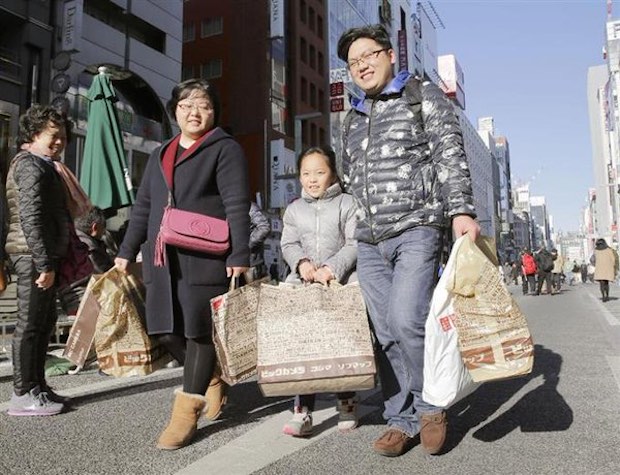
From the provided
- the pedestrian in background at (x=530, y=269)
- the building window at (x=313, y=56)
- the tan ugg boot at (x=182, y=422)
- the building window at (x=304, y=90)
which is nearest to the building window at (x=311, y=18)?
the building window at (x=313, y=56)

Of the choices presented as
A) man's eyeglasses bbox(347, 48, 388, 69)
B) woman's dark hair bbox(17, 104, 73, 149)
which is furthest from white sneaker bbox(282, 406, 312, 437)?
woman's dark hair bbox(17, 104, 73, 149)

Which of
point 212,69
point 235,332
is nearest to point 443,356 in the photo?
point 235,332

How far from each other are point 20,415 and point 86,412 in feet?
1.17

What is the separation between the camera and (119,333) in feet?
10.7

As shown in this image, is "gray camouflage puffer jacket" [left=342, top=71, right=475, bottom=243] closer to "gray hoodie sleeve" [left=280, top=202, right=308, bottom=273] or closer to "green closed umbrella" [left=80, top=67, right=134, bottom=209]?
"gray hoodie sleeve" [left=280, top=202, right=308, bottom=273]

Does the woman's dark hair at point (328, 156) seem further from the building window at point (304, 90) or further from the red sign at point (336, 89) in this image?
the red sign at point (336, 89)

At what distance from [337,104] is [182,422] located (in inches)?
1563

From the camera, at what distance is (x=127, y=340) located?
3271mm

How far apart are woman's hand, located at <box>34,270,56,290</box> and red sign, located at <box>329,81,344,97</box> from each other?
39190mm

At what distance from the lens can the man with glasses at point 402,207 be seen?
256 cm

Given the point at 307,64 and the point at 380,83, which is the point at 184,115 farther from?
the point at 307,64

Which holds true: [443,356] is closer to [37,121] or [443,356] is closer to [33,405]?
[33,405]

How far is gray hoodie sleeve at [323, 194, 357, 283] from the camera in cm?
297

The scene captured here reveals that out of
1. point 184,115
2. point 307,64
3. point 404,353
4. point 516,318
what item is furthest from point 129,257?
point 307,64
